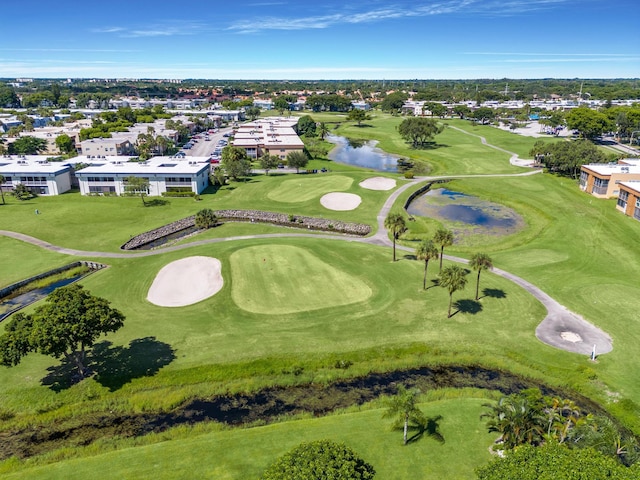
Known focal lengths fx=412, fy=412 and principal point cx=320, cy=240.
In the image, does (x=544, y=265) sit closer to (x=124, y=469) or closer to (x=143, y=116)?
(x=124, y=469)

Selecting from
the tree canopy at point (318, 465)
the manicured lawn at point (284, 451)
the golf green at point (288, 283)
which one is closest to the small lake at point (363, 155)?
the golf green at point (288, 283)

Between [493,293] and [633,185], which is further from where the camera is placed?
[633,185]

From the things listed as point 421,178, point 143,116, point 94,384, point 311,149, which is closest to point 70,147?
point 143,116

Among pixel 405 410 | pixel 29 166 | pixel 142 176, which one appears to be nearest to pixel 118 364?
pixel 405 410

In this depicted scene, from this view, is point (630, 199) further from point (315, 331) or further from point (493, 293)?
point (315, 331)

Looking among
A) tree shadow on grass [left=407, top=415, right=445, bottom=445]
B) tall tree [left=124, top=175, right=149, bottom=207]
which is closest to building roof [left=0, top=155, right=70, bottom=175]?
tall tree [left=124, top=175, right=149, bottom=207]

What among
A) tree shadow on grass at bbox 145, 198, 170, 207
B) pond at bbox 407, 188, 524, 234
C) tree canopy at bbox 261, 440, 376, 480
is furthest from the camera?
tree shadow on grass at bbox 145, 198, 170, 207

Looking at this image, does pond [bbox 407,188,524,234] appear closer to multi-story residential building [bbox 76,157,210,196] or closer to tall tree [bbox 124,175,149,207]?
multi-story residential building [bbox 76,157,210,196]

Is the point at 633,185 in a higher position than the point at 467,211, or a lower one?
higher
